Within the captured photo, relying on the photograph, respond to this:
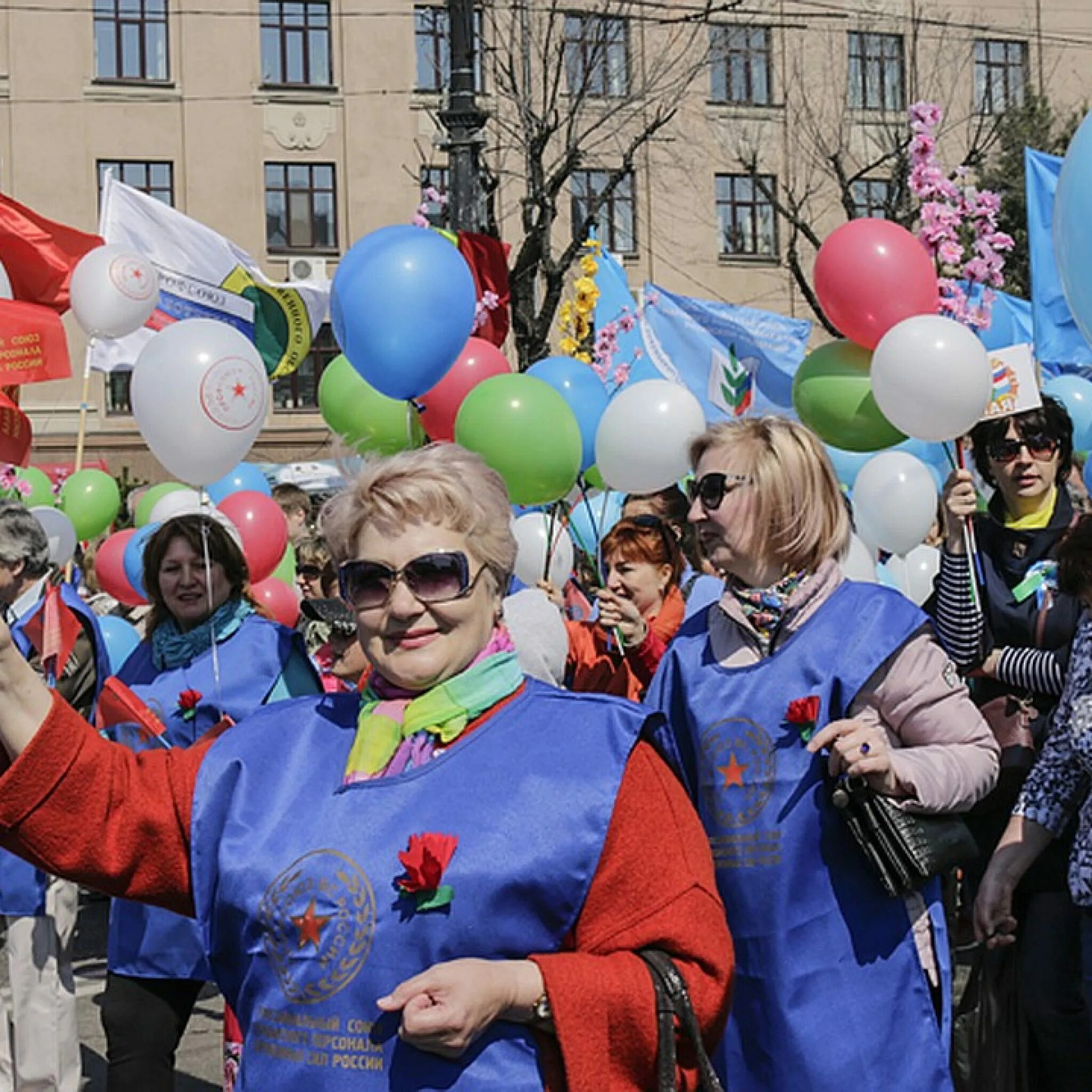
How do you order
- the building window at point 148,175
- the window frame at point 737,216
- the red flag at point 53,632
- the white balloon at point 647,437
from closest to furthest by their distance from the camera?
the red flag at point 53,632 < the white balloon at point 647,437 < the building window at point 148,175 < the window frame at point 737,216

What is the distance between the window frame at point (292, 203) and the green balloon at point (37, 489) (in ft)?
66.4

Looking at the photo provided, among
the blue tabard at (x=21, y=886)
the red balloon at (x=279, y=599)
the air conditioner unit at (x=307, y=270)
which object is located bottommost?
the blue tabard at (x=21, y=886)

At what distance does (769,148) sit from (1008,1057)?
28.5 meters

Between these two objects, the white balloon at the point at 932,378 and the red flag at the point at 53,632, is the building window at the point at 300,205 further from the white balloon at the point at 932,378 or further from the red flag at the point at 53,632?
the white balloon at the point at 932,378

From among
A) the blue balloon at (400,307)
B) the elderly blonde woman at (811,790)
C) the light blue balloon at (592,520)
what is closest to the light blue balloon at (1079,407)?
the light blue balloon at (592,520)

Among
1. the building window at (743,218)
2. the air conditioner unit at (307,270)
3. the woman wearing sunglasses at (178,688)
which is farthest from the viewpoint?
the building window at (743,218)

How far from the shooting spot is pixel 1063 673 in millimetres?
4645

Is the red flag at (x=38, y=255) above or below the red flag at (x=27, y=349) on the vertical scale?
above

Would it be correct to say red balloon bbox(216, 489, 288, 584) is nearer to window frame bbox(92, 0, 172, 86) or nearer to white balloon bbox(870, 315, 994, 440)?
white balloon bbox(870, 315, 994, 440)

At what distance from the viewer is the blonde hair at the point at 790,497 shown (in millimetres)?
3695

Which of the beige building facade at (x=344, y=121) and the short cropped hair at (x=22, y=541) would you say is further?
the beige building facade at (x=344, y=121)

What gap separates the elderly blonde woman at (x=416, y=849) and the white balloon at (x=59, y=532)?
19.8 feet

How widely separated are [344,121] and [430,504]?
29801 millimetres

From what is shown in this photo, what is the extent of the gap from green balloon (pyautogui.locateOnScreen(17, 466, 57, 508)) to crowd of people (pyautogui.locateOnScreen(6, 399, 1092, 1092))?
4444 millimetres
